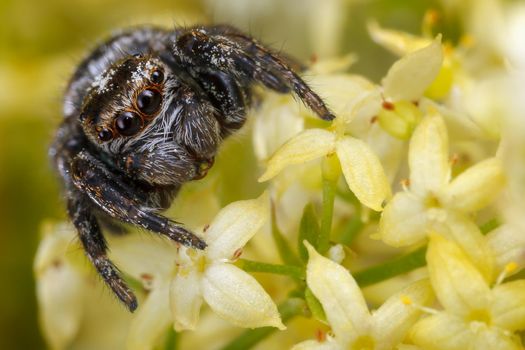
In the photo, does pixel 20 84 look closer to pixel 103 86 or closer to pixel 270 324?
pixel 103 86

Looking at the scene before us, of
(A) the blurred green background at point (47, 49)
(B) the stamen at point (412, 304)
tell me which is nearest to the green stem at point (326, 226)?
(B) the stamen at point (412, 304)

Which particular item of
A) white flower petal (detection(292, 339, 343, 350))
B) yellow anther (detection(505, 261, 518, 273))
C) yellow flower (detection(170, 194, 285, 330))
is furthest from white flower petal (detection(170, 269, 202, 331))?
yellow anther (detection(505, 261, 518, 273))

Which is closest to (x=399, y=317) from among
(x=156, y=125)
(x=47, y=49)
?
(x=156, y=125)

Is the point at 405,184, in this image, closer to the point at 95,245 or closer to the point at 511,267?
the point at 511,267

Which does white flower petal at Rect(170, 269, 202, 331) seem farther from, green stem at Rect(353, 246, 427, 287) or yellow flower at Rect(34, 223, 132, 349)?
yellow flower at Rect(34, 223, 132, 349)

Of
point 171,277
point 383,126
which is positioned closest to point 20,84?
point 171,277
